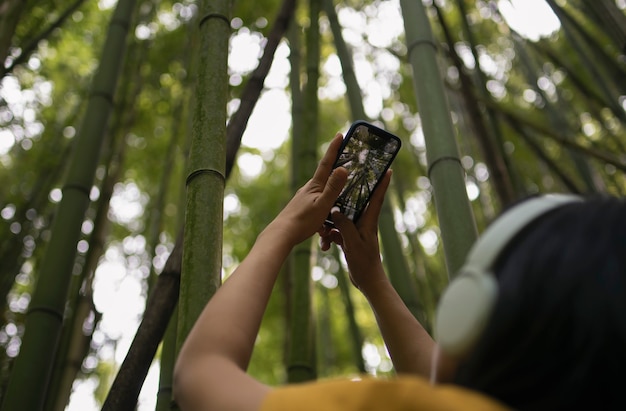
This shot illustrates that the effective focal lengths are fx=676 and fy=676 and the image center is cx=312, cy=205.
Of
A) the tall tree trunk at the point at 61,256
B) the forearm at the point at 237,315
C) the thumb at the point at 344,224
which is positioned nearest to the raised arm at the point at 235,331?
the forearm at the point at 237,315

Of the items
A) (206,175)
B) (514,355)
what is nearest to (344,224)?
(206,175)

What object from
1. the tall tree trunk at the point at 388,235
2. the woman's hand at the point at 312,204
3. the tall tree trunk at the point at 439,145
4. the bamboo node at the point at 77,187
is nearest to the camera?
the woman's hand at the point at 312,204

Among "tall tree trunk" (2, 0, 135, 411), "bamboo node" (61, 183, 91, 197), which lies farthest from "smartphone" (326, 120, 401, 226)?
"bamboo node" (61, 183, 91, 197)

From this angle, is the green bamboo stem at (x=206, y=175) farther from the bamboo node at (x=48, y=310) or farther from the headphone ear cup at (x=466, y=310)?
the bamboo node at (x=48, y=310)

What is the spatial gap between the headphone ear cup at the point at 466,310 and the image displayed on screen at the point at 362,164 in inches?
16.3

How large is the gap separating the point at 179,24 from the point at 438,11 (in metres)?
2.26

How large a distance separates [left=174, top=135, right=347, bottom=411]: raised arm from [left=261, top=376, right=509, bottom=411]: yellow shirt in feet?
0.14

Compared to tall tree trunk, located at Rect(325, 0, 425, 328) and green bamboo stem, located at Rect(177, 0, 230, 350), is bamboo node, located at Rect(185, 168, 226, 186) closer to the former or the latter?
green bamboo stem, located at Rect(177, 0, 230, 350)

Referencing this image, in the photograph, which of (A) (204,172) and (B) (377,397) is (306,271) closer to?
(A) (204,172)

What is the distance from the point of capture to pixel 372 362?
6004mm

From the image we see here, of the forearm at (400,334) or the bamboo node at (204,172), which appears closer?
the forearm at (400,334)

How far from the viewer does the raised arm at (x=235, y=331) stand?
61 cm

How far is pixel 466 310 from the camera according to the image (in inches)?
22.5

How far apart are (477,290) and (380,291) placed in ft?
1.36
